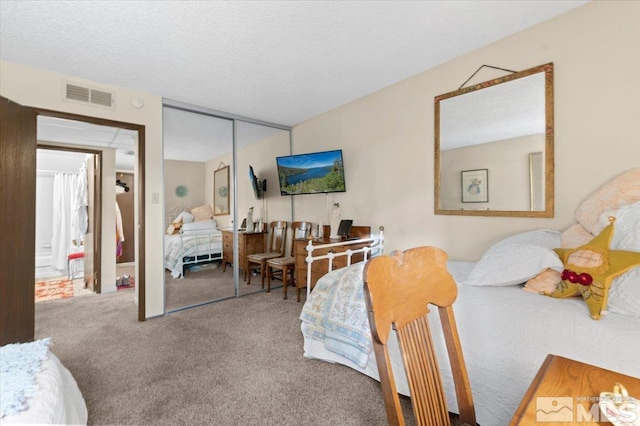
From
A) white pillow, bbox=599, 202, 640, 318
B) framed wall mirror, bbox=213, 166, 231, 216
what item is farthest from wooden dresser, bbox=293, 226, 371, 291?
white pillow, bbox=599, 202, 640, 318

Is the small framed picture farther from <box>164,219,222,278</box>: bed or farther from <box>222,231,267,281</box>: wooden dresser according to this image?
<box>164,219,222,278</box>: bed

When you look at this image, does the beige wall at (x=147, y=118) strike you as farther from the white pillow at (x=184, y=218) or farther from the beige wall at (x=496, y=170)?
the beige wall at (x=496, y=170)

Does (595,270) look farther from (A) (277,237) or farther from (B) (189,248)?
(B) (189,248)

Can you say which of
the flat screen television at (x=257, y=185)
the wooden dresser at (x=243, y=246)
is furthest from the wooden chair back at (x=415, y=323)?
the flat screen television at (x=257, y=185)

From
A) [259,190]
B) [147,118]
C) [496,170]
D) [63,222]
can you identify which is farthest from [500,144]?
[63,222]

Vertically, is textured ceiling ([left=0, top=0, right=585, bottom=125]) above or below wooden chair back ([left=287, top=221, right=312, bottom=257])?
above

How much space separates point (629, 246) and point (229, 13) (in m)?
2.69

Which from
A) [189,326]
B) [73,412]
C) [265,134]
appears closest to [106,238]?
[189,326]

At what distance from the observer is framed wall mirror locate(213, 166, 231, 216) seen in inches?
157

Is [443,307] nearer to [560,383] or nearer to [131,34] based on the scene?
[560,383]

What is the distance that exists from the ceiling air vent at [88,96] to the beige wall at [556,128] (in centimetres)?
251

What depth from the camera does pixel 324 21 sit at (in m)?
2.08

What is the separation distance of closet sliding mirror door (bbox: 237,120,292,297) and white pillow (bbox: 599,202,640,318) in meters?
3.69

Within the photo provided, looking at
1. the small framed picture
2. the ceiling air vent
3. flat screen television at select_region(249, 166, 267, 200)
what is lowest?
the small framed picture
